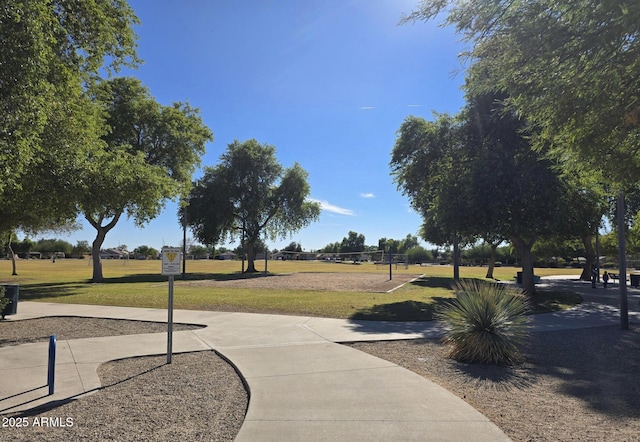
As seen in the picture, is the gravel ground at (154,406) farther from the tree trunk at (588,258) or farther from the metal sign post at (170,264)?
the tree trunk at (588,258)

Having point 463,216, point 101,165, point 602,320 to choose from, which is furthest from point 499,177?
point 101,165

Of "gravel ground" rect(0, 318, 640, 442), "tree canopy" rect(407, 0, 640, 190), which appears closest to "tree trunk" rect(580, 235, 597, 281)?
"gravel ground" rect(0, 318, 640, 442)

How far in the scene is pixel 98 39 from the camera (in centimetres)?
980

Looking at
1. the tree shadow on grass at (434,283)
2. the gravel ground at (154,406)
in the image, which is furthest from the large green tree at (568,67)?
the tree shadow on grass at (434,283)

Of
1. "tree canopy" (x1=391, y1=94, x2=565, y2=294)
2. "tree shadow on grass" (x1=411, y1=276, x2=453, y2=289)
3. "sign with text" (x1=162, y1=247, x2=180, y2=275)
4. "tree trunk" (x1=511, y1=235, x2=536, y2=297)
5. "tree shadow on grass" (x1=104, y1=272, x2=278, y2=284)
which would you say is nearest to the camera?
"sign with text" (x1=162, y1=247, x2=180, y2=275)

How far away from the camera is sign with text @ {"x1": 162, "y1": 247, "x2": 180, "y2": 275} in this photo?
23.6 ft

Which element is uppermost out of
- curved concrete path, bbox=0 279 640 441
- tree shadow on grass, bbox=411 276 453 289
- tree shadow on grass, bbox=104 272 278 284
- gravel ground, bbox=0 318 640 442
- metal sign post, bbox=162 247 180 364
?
metal sign post, bbox=162 247 180 364

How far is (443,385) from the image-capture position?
630 cm

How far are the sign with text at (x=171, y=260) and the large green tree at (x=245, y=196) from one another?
36.9 meters

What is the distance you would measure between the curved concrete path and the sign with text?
1835 mm

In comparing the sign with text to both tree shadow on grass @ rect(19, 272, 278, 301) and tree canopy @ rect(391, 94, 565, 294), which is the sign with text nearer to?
tree canopy @ rect(391, 94, 565, 294)

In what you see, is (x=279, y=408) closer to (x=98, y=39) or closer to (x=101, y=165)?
(x=98, y=39)

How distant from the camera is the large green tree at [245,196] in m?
44.1

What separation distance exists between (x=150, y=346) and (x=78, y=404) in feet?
11.2
